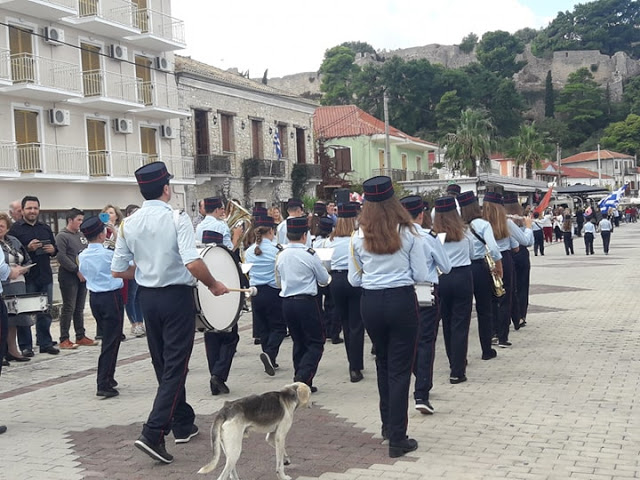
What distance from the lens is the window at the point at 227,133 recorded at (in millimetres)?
34344

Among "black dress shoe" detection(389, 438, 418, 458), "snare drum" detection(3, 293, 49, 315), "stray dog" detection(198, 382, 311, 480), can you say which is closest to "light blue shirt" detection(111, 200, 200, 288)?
"stray dog" detection(198, 382, 311, 480)

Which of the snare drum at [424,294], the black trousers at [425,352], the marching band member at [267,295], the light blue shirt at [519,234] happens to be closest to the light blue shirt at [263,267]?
the marching band member at [267,295]

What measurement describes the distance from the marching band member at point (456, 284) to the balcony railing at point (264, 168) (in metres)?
27.6

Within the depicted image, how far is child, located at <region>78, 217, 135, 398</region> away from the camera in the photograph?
8.36m

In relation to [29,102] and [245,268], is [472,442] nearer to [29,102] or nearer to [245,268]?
[245,268]

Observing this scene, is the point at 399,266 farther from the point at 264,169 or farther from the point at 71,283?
the point at 264,169

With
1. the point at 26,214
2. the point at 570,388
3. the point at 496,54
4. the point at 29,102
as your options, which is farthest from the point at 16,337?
the point at 496,54

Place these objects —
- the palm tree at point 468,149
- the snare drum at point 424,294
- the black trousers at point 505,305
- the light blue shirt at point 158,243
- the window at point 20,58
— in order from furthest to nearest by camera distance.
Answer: the palm tree at point 468,149, the window at point 20,58, the black trousers at point 505,305, the snare drum at point 424,294, the light blue shirt at point 158,243

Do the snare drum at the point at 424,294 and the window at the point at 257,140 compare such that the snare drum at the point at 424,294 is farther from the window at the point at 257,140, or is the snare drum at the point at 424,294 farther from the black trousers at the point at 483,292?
the window at the point at 257,140

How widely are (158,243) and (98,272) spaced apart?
3137mm

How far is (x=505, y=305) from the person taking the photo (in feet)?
33.9

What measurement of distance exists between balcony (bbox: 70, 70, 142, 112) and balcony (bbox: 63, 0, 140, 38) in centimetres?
150

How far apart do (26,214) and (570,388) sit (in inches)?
299

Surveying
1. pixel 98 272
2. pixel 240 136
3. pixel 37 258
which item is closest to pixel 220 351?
pixel 98 272
